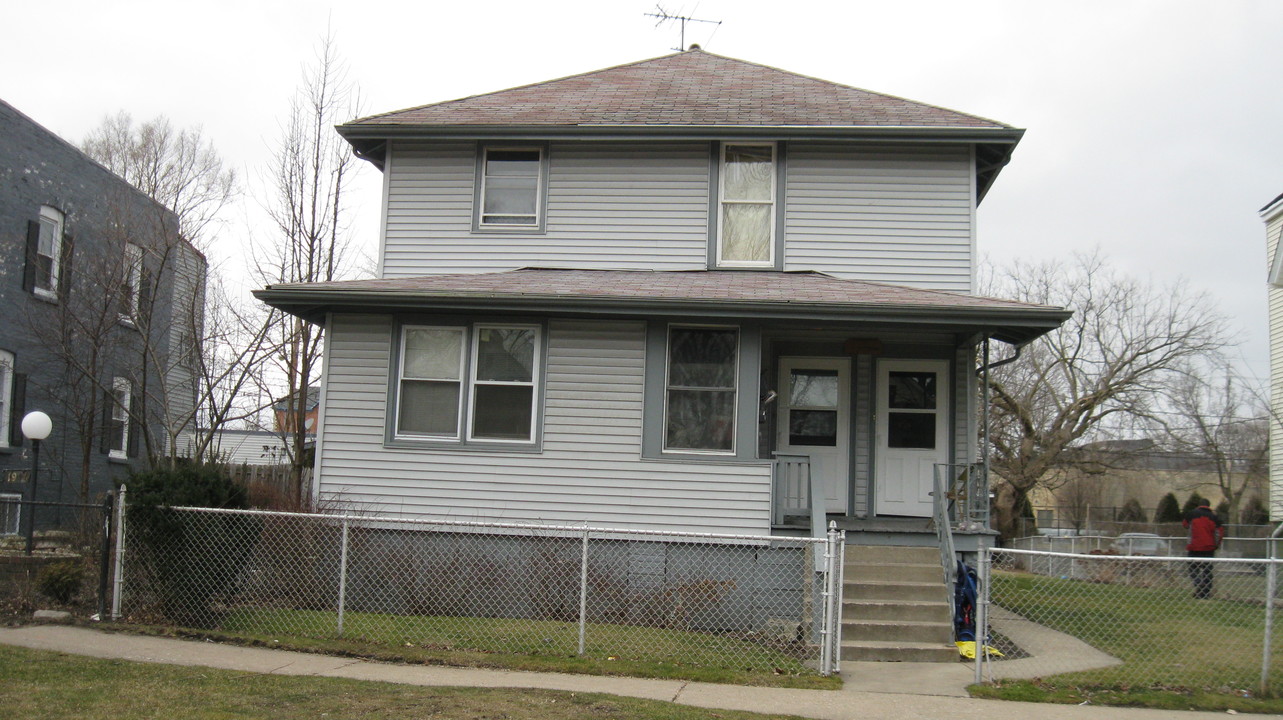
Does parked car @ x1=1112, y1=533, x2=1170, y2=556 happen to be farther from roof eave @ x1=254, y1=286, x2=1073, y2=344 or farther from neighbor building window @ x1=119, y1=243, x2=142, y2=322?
neighbor building window @ x1=119, y1=243, x2=142, y2=322

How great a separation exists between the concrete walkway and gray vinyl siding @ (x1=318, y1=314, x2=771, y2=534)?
2.93 metres

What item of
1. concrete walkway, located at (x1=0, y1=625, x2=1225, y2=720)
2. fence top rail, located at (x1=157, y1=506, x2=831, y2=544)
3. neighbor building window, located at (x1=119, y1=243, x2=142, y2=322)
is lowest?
concrete walkway, located at (x1=0, y1=625, x2=1225, y2=720)

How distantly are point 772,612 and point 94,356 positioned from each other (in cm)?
1279

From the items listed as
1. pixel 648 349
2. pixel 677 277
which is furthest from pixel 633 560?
pixel 677 277

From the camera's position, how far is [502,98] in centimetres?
1512

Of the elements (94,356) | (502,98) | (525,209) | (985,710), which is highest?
(502,98)

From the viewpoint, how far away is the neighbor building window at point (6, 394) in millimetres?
17953

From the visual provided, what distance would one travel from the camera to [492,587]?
452 inches

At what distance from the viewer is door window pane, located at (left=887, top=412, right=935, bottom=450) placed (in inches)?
519

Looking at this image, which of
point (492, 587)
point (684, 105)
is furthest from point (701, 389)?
point (684, 105)

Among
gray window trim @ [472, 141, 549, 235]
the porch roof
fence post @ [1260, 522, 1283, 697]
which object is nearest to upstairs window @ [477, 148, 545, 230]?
gray window trim @ [472, 141, 549, 235]

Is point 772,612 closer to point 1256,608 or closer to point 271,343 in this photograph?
point 1256,608

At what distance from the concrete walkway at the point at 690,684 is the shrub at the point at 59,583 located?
91cm

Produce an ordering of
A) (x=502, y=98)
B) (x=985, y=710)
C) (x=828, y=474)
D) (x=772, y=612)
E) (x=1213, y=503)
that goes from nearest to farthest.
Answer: (x=985, y=710) → (x=772, y=612) → (x=828, y=474) → (x=502, y=98) → (x=1213, y=503)
